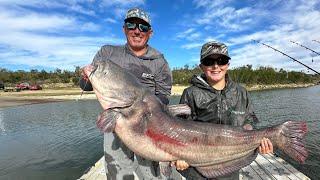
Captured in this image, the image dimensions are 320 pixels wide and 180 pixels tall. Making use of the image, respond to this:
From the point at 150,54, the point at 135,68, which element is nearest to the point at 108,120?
the point at 135,68

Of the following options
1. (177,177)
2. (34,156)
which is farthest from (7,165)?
(177,177)

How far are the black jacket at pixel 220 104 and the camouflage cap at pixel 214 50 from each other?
1.25ft

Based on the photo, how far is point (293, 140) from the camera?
4.10m

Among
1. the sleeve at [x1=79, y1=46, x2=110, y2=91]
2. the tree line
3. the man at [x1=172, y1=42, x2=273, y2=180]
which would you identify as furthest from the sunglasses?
the tree line

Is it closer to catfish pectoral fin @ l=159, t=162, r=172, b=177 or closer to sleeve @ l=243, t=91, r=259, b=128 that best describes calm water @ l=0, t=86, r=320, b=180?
sleeve @ l=243, t=91, r=259, b=128

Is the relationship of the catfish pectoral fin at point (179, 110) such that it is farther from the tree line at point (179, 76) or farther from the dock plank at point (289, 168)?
the tree line at point (179, 76)

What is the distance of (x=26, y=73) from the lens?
91.5 metres

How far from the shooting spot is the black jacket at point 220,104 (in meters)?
4.74

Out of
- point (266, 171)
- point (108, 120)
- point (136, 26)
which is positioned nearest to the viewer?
point (108, 120)

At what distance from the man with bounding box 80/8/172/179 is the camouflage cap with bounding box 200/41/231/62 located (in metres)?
0.71

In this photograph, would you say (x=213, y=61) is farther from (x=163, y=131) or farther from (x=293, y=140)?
(x=293, y=140)

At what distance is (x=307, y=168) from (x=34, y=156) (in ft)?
34.5

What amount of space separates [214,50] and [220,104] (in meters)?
0.74

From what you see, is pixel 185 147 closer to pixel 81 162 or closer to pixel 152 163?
pixel 152 163
